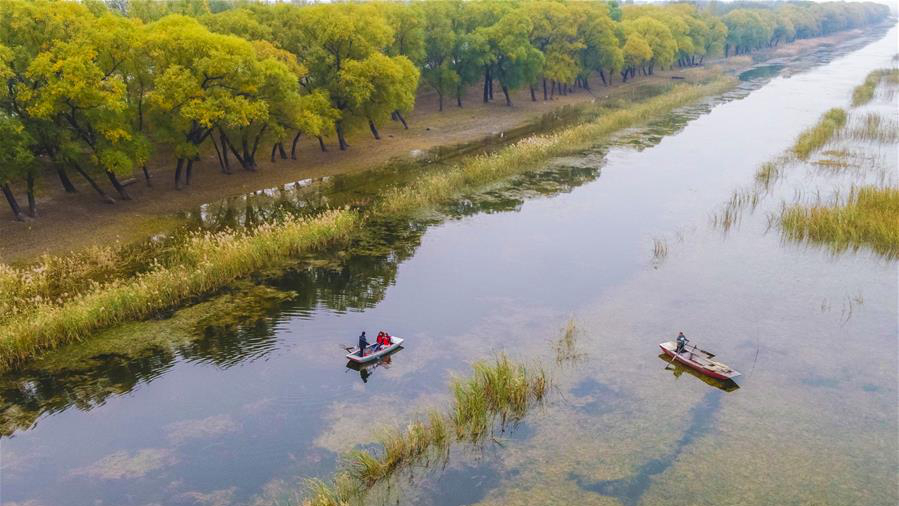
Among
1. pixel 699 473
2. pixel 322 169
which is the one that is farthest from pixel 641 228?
pixel 322 169

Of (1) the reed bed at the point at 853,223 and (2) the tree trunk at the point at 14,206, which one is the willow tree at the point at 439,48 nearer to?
(1) the reed bed at the point at 853,223

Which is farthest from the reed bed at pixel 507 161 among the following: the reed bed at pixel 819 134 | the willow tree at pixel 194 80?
the reed bed at pixel 819 134

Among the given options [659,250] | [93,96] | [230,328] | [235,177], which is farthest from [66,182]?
[659,250]

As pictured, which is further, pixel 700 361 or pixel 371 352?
pixel 371 352

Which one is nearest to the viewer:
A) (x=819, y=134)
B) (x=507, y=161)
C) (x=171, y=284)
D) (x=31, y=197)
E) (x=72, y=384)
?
(x=72, y=384)

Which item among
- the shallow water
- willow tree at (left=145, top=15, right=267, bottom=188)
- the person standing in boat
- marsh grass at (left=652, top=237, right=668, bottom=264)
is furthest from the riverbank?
the person standing in boat

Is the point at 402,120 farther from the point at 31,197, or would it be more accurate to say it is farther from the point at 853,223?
the point at 853,223

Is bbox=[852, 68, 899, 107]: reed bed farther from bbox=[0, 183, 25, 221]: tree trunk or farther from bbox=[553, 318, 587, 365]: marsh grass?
bbox=[0, 183, 25, 221]: tree trunk
